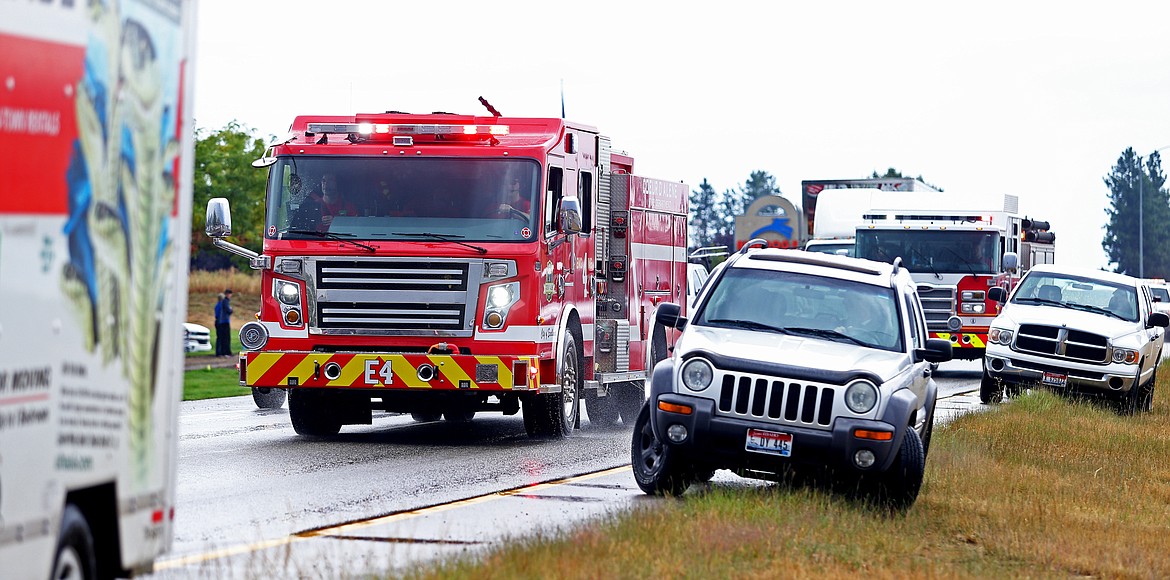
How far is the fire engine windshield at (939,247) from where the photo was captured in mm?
31797

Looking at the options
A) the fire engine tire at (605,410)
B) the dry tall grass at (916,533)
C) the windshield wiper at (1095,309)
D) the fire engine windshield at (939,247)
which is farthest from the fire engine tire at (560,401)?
the fire engine windshield at (939,247)

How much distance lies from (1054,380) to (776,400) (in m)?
13.8

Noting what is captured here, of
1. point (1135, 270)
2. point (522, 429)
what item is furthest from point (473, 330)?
point (1135, 270)

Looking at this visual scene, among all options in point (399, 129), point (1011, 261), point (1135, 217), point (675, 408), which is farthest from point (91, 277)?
point (1135, 217)

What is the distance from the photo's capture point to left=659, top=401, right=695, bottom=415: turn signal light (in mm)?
12055

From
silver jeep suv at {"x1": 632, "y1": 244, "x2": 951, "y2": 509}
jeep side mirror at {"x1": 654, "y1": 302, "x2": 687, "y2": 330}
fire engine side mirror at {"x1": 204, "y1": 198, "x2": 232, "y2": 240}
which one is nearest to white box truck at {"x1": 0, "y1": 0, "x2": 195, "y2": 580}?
silver jeep suv at {"x1": 632, "y1": 244, "x2": 951, "y2": 509}

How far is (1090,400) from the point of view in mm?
25641

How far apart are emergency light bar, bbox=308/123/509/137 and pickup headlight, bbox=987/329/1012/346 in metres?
10.5

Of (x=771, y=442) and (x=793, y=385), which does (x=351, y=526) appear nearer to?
(x=771, y=442)

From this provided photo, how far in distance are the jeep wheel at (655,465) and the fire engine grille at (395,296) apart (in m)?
4.02

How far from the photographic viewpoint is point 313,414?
715 inches

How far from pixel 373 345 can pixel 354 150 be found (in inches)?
75.1

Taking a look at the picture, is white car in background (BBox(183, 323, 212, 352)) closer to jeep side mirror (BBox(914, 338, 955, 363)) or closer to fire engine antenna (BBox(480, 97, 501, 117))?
fire engine antenna (BBox(480, 97, 501, 117))

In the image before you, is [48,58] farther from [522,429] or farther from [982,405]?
[982,405]
